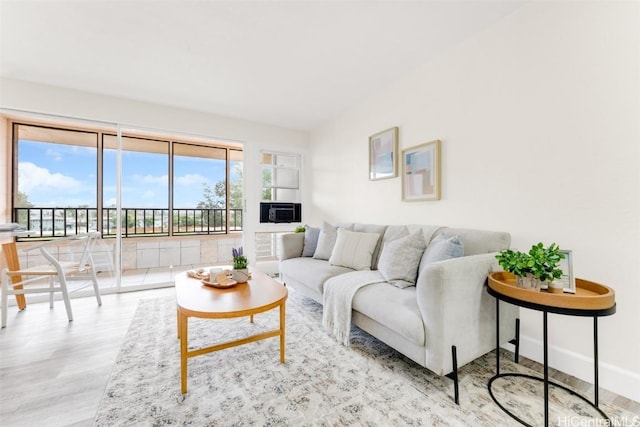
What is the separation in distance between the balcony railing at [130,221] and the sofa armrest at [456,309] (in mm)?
4060

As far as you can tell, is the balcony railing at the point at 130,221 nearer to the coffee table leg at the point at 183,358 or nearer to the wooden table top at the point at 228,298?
the wooden table top at the point at 228,298

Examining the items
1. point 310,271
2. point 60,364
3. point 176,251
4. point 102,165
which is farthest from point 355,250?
point 102,165

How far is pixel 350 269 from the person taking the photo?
2559 mm

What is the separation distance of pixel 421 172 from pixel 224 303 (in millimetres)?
2146

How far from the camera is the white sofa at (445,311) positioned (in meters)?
1.41

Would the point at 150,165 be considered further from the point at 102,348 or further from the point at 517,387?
the point at 517,387

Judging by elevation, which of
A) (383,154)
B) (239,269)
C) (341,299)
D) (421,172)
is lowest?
(341,299)

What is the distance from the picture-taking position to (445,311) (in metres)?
1.40

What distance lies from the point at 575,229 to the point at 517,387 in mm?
1024

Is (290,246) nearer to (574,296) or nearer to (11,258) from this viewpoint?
(574,296)

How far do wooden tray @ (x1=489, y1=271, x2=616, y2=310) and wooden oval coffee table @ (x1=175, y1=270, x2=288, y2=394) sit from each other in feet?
4.15

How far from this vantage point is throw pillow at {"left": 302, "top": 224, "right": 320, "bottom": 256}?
129 inches

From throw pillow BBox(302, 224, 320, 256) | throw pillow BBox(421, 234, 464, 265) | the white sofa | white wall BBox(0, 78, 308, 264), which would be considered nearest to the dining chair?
white wall BBox(0, 78, 308, 264)
